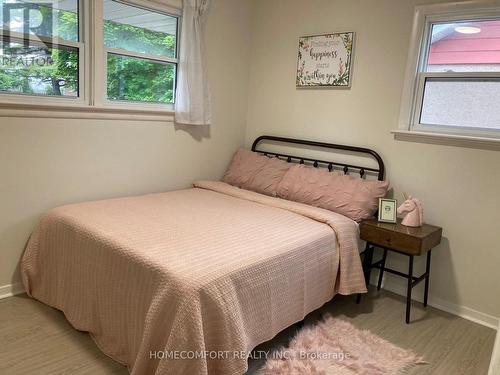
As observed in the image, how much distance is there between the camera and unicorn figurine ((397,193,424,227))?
257cm

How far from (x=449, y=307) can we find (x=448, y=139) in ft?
3.81

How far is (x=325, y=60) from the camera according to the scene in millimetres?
3080

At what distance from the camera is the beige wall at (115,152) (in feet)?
7.82

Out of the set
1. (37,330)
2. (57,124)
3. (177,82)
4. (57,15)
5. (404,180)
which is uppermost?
(57,15)

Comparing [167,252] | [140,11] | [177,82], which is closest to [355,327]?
[167,252]

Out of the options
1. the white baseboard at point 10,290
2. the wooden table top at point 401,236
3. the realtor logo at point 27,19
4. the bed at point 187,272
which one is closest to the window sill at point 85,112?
the realtor logo at point 27,19

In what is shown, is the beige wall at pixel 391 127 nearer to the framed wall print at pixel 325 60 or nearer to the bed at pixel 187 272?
the framed wall print at pixel 325 60

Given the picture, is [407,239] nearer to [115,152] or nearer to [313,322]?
[313,322]

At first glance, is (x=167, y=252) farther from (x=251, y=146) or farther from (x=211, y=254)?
(x=251, y=146)

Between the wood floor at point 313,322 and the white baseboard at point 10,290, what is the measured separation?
0.18ft

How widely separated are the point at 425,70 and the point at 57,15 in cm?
244

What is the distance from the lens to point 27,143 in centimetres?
237

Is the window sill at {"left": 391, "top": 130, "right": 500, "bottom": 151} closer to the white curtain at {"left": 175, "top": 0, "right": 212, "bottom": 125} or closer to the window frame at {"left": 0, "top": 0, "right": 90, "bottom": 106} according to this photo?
the white curtain at {"left": 175, "top": 0, "right": 212, "bottom": 125}

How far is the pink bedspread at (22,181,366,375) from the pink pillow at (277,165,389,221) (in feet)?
0.47
